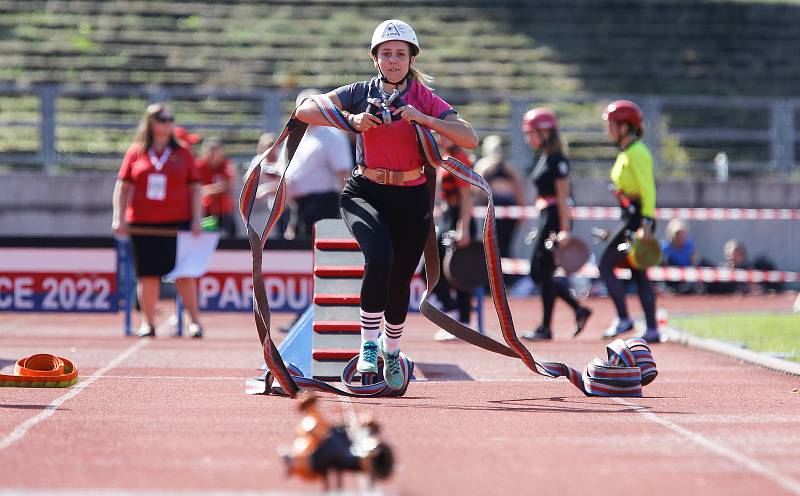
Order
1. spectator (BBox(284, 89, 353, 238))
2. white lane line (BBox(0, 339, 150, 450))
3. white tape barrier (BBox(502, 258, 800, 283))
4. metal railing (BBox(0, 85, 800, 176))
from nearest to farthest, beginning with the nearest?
1. white lane line (BBox(0, 339, 150, 450))
2. spectator (BBox(284, 89, 353, 238))
3. white tape barrier (BBox(502, 258, 800, 283))
4. metal railing (BBox(0, 85, 800, 176))

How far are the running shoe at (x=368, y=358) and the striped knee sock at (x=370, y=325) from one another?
43mm

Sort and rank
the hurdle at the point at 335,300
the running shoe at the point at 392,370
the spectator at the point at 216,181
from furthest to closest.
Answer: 1. the spectator at the point at 216,181
2. the hurdle at the point at 335,300
3. the running shoe at the point at 392,370

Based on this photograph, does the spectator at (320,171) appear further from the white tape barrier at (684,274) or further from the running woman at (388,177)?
the white tape barrier at (684,274)

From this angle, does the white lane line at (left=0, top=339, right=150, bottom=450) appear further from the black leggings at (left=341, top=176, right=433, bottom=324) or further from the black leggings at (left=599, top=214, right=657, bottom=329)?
the black leggings at (left=599, top=214, right=657, bottom=329)

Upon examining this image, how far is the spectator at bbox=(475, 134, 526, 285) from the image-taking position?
1812cm

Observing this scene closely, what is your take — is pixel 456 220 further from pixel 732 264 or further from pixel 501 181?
pixel 732 264

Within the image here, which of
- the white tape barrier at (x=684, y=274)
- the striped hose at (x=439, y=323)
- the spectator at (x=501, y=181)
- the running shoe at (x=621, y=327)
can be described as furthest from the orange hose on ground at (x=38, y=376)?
the white tape barrier at (x=684, y=274)

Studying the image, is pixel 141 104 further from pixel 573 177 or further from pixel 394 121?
pixel 394 121

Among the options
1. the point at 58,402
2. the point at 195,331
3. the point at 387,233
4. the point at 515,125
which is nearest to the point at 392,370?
the point at 387,233

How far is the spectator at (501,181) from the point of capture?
1812 cm

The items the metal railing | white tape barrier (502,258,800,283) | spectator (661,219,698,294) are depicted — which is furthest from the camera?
the metal railing

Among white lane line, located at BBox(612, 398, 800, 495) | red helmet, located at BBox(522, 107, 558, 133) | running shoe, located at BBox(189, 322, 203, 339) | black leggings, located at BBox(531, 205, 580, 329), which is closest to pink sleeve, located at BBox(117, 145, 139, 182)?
running shoe, located at BBox(189, 322, 203, 339)

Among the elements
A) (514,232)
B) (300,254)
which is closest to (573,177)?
(514,232)

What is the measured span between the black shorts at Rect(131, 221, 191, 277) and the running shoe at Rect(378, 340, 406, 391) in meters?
5.16
